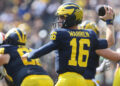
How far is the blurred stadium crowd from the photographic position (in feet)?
33.3

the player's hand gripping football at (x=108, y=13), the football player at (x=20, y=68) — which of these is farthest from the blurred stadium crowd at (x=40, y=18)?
the player's hand gripping football at (x=108, y=13)

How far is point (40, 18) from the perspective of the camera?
12383mm

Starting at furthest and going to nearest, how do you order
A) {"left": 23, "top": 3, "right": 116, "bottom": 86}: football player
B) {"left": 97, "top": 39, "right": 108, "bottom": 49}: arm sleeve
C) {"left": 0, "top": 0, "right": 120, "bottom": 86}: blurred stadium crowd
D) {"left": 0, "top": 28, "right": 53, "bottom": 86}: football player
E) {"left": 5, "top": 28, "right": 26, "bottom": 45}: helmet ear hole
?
{"left": 0, "top": 0, "right": 120, "bottom": 86}: blurred stadium crowd → {"left": 5, "top": 28, "right": 26, "bottom": 45}: helmet ear hole → {"left": 0, "top": 28, "right": 53, "bottom": 86}: football player → {"left": 97, "top": 39, "right": 108, "bottom": 49}: arm sleeve → {"left": 23, "top": 3, "right": 116, "bottom": 86}: football player

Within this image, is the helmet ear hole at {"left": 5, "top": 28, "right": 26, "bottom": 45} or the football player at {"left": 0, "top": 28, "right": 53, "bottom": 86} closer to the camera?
the football player at {"left": 0, "top": 28, "right": 53, "bottom": 86}


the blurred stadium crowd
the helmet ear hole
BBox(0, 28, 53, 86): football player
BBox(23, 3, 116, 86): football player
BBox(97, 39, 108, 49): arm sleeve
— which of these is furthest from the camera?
the blurred stadium crowd

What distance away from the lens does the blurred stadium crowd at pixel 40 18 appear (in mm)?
10164

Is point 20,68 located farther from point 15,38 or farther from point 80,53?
point 80,53

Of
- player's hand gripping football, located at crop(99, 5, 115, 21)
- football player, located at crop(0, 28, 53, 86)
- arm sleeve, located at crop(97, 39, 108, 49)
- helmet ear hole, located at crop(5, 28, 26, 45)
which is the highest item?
player's hand gripping football, located at crop(99, 5, 115, 21)

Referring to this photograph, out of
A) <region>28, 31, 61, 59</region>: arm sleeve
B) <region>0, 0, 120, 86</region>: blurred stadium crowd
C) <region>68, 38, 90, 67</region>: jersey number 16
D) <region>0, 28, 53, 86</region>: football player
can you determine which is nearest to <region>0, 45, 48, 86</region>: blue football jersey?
<region>0, 28, 53, 86</region>: football player

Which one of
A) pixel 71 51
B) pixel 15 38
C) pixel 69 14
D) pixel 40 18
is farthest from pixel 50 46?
pixel 40 18

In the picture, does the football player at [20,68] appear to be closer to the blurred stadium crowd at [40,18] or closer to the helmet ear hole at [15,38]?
the helmet ear hole at [15,38]

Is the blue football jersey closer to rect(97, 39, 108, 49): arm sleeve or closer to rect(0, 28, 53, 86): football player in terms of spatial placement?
rect(0, 28, 53, 86): football player

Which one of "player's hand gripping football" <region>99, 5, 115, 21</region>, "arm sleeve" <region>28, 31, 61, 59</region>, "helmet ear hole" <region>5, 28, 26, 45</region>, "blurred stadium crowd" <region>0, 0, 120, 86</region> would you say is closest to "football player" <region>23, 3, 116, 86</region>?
"arm sleeve" <region>28, 31, 61, 59</region>

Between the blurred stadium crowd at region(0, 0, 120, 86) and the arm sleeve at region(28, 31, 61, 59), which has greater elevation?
the arm sleeve at region(28, 31, 61, 59)
